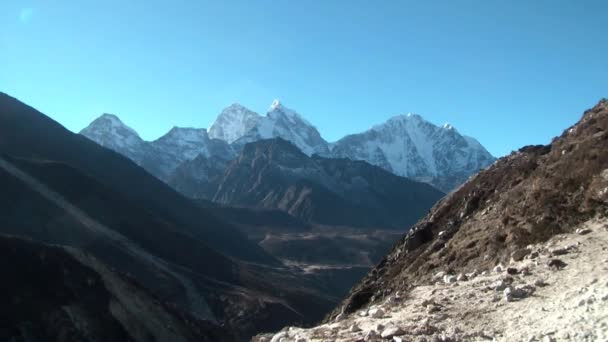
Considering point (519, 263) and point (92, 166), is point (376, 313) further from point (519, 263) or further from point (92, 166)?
point (92, 166)

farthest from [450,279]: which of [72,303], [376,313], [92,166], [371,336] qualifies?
[92,166]

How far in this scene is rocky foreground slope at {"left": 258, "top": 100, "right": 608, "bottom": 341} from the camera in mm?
11602

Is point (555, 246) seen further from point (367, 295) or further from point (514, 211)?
point (367, 295)

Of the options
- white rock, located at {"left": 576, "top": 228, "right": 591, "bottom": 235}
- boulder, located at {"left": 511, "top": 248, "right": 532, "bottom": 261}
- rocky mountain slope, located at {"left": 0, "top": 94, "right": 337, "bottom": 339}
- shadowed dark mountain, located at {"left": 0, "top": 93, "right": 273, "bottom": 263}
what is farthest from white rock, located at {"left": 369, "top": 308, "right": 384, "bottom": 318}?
shadowed dark mountain, located at {"left": 0, "top": 93, "right": 273, "bottom": 263}

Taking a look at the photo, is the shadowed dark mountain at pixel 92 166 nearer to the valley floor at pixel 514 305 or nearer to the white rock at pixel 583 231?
the valley floor at pixel 514 305

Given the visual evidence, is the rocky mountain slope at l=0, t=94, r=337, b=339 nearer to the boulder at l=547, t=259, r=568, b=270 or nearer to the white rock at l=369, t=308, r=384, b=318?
the white rock at l=369, t=308, r=384, b=318

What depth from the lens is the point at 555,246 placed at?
15.5m

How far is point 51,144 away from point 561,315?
605ft

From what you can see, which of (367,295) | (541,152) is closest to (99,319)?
(367,295)

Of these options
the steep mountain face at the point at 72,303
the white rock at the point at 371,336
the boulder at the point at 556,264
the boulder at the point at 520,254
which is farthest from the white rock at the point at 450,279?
the steep mountain face at the point at 72,303

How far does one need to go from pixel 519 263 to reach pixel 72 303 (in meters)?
47.5

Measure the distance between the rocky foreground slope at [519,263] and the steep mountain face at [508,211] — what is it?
0.15 feet

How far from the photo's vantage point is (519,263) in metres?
15.5

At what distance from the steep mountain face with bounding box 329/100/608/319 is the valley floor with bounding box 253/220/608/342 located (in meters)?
1.10
